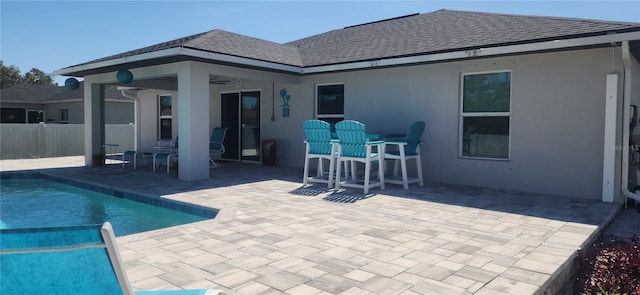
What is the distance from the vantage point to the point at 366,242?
4102 mm

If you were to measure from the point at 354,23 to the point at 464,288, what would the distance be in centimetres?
1158

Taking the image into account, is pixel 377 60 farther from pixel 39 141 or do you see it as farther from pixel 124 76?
pixel 39 141

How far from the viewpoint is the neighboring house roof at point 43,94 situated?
2336cm

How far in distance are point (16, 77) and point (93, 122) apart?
40.6 meters

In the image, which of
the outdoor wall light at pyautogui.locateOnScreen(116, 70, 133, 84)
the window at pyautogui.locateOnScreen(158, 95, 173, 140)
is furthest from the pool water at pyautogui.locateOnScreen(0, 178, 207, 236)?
the window at pyautogui.locateOnScreen(158, 95, 173, 140)

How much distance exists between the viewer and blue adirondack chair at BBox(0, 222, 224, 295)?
1.47 meters

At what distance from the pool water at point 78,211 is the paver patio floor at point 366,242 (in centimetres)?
42

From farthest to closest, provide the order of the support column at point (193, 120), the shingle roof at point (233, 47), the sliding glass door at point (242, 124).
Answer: the sliding glass door at point (242, 124) → the shingle roof at point (233, 47) → the support column at point (193, 120)

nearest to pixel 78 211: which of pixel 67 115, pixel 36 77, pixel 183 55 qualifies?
pixel 183 55

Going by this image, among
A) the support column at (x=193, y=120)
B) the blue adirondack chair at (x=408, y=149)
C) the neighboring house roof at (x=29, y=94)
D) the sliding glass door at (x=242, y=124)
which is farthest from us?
the neighboring house roof at (x=29, y=94)

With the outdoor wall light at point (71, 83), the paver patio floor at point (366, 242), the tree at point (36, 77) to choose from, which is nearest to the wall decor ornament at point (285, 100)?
the paver patio floor at point (366, 242)

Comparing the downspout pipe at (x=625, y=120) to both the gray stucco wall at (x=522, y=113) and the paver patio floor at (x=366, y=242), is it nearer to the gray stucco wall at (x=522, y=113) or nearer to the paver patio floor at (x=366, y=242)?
the gray stucco wall at (x=522, y=113)

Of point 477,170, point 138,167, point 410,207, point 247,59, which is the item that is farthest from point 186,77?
point 477,170

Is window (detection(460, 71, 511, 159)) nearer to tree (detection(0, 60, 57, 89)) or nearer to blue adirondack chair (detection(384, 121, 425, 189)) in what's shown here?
blue adirondack chair (detection(384, 121, 425, 189))
